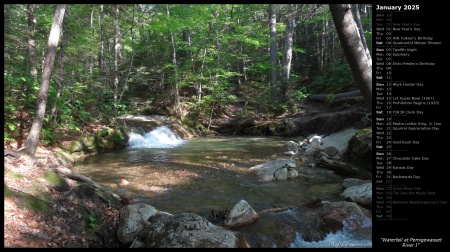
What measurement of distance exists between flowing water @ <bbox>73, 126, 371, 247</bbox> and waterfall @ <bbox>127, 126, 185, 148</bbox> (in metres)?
1.35

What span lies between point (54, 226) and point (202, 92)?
51.1 ft

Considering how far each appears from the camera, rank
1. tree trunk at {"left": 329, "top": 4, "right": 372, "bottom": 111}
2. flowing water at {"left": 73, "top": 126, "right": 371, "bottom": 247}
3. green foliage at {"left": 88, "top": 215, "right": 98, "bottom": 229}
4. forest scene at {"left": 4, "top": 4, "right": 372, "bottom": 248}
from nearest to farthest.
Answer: tree trunk at {"left": 329, "top": 4, "right": 372, "bottom": 111} < forest scene at {"left": 4, "top": 4, "right": 372, "bottom": 248} < green foliage at {"left": 88, "top": 215, "right": 98, "bottom": 229} < flowing water at {"left": 73, "top": 126, "right": 371, "bottom": 247}

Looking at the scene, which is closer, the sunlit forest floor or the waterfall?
the sunlit forest floor

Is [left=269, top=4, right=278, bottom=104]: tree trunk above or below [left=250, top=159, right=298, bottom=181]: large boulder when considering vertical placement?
above

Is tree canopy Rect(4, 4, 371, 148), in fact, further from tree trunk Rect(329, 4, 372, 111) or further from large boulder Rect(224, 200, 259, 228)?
large boulder Rect(224, 200, 259, 228)

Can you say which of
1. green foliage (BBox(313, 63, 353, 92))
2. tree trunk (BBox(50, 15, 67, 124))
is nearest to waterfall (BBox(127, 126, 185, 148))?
tree trunk (BBox(50, 15, 67, 124))

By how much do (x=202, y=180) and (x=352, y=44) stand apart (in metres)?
5.24

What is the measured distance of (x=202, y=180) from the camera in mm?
7363

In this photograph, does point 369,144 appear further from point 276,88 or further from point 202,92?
point 202,92

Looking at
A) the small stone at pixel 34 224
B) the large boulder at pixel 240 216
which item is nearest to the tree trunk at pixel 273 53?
the large boulder at pixel 240 216

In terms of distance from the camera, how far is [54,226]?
3723 mm

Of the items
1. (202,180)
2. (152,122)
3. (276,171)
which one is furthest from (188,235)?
(152,122)

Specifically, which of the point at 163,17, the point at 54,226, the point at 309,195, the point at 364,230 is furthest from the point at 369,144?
the point at 163,17

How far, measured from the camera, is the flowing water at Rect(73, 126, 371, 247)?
5.84 m
